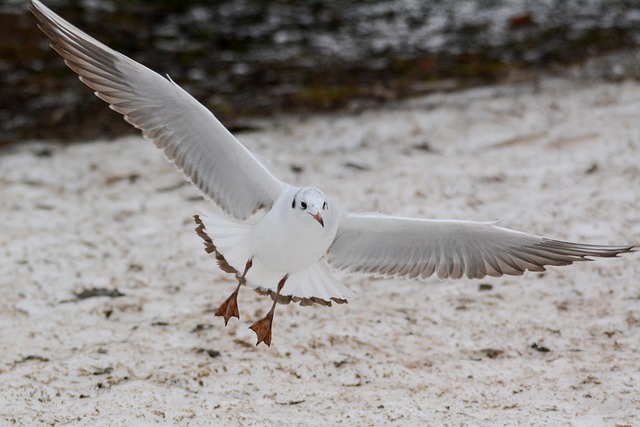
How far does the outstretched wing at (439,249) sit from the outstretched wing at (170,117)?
1.73ft

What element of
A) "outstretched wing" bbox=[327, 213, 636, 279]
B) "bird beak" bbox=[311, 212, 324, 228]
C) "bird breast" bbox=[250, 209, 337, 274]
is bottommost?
"bird breast" bbox=[250, 209, 337, 274]

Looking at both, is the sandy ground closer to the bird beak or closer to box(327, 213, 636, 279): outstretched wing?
box(327, 213, 636, 279): outstretched wing

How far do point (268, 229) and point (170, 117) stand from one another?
848 mm

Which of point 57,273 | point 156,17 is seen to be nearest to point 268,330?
point 57,273

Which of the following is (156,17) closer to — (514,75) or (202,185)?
(514,75)

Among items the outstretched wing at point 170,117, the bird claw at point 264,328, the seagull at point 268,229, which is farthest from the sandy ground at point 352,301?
the outstretched wing at point 170,117

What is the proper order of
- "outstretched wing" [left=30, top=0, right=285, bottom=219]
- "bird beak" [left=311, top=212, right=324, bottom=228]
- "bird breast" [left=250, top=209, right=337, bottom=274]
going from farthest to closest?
"outstretched wing" [left=30, top=0, right=285, bottom=219], "bird breast" [left=250, top=209, right=337, bottom=274], "bird beak" [left=311, top=212, right=324, bottom=228]

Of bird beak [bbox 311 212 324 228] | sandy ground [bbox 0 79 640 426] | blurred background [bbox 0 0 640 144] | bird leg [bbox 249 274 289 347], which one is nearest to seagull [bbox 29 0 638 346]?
bird leg [bbox 249 274 289 347]

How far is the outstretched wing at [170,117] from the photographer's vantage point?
14.8ft

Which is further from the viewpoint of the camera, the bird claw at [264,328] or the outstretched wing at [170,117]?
the outstretched wing at [170,117]

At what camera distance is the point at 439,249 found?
4.70 m

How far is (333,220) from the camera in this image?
4.43 m

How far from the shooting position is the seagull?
4426 mm

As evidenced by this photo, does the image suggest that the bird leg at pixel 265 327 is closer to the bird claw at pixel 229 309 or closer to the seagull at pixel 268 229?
the seagull at pixel 268 229
